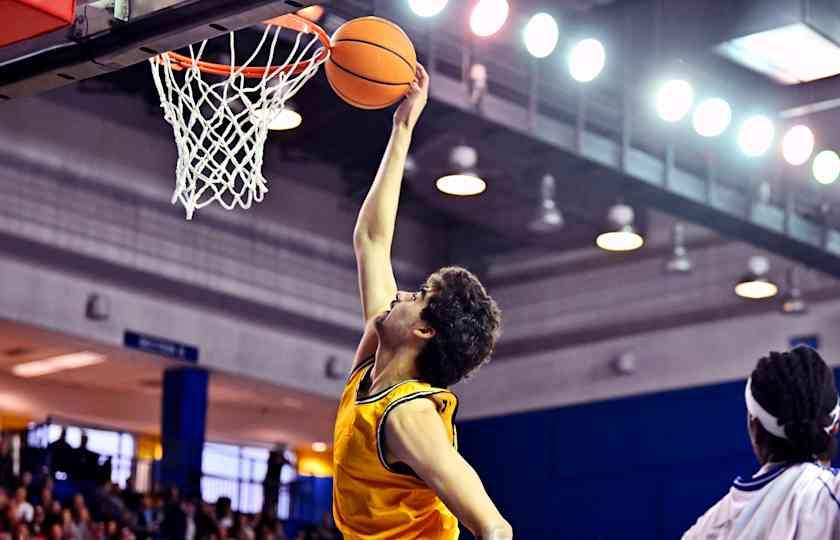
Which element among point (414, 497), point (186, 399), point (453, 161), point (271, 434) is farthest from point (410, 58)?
point (271, 434)

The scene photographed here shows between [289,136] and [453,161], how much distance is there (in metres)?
4.03

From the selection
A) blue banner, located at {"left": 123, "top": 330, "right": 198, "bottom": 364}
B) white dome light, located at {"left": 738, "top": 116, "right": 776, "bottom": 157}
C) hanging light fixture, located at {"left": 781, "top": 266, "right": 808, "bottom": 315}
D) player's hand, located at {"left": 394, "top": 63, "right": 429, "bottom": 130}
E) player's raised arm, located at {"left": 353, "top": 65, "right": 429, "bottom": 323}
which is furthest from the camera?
blue banner, located at {"left": 123, "top": 330, "right": 198, "bottom": 364}

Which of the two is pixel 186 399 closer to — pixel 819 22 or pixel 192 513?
pixel 192 513

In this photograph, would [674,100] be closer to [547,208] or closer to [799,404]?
[547,208]

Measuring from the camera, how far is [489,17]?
10172 mm

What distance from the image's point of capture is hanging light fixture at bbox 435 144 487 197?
1191 centimetres

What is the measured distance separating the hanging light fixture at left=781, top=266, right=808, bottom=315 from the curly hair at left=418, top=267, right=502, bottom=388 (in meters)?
12.7

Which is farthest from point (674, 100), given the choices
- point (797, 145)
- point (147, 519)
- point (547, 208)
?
point (147, 519)

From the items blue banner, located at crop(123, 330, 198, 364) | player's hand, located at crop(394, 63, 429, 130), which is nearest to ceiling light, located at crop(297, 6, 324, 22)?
player's hand, located at crop(394, 63, 429, 130)

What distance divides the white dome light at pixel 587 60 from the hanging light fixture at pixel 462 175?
155 centimetres

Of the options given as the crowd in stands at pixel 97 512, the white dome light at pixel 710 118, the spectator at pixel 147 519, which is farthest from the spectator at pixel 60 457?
the white dome light at pixel 710 118

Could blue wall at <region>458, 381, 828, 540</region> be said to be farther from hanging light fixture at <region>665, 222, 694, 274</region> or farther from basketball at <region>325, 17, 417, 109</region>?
basketball at <region>325, 17, 417, 109</region>

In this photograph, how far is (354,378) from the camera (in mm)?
3738

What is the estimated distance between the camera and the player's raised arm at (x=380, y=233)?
3996 mm
